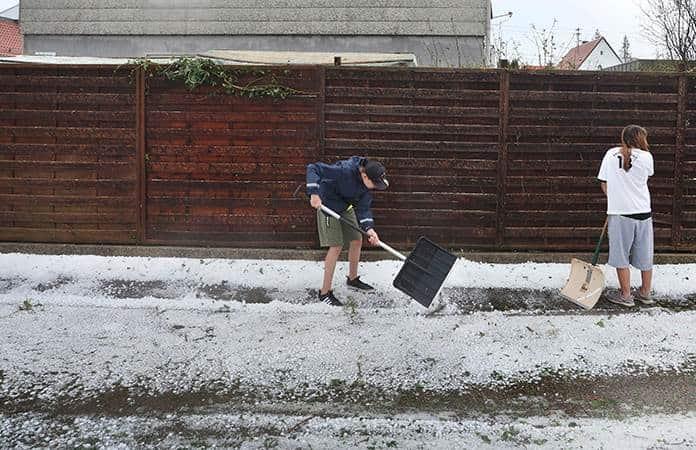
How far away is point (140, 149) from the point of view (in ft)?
21.9

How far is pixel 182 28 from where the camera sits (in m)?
12.5

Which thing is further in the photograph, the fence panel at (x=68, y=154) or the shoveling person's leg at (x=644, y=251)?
the fence panel at (x=68, y=154)

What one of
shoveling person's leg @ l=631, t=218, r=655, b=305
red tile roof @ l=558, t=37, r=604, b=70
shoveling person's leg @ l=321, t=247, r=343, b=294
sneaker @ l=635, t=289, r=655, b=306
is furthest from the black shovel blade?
red tile roof @ l=558, t=37, r=604, b=70

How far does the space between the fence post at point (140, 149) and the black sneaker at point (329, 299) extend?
7.54ft

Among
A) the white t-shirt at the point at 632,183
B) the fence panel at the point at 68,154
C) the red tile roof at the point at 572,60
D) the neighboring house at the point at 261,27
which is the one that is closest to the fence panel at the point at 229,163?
the fence panel at the point at 68,154

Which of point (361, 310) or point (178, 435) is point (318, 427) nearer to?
point (178, 435)

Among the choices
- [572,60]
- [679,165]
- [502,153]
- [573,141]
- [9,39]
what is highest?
[9,39]

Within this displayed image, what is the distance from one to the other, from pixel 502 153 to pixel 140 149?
3943 millimetres

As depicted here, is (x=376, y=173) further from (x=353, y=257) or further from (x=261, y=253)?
(x=261, y=253)

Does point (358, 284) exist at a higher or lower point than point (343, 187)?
lower

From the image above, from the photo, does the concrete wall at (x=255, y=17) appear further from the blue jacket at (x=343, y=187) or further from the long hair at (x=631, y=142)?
the blue jacket at (x=343, y=187)

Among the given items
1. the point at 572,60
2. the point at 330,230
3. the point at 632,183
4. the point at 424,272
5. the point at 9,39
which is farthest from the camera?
the point at 9,39

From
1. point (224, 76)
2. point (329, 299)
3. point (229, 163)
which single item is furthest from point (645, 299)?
point (224, 76)

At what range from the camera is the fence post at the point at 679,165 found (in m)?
6.56
